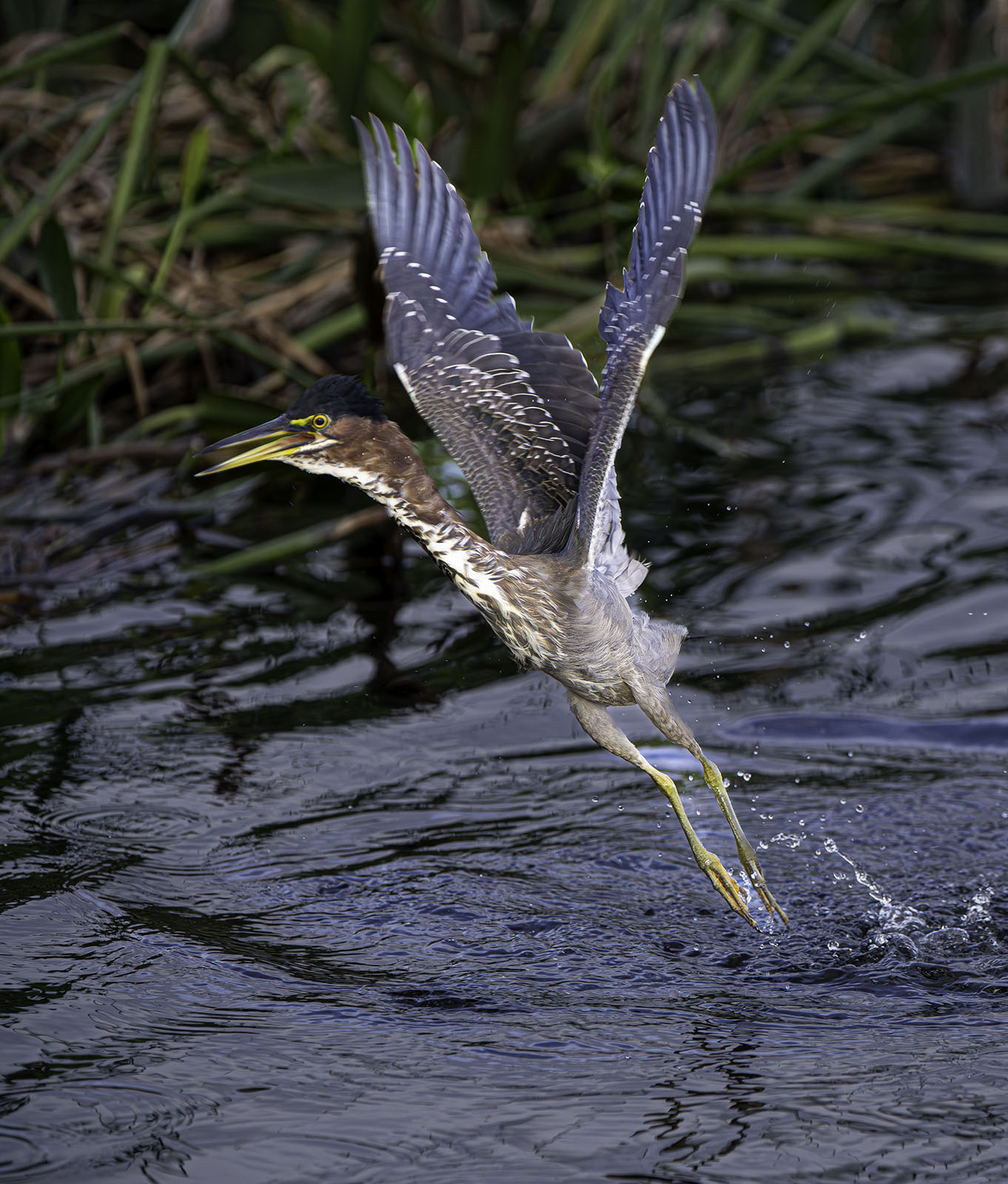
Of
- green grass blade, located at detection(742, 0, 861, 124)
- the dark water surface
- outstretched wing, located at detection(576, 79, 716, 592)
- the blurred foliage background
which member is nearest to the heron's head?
outstretched wing, located at detection(576, 79, 716, 592)

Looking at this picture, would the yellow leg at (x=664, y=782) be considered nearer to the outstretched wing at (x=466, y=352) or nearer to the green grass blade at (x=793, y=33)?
the outstretched wing at (x=466, y=352)

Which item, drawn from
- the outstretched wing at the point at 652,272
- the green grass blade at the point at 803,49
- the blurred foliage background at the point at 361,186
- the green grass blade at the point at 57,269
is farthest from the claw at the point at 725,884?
the green grass blade at the point at 803,49

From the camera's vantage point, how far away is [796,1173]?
304 cm

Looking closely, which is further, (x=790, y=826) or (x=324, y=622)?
(x=324, y=622)

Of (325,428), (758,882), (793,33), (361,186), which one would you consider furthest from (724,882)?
(793,33)

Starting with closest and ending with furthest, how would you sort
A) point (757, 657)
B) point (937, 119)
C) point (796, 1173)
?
point (796, 1173)
point (757, 657)
point (937, 119)

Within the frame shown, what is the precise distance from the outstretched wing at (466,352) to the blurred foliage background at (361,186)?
1.93m

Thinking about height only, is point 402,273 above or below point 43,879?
above

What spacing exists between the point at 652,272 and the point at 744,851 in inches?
60.4

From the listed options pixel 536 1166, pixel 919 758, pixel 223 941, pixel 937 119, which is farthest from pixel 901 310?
pixel 536 1166

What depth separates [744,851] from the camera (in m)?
4.32

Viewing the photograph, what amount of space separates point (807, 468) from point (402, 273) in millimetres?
3302

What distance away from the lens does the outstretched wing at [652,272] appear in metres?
3.86

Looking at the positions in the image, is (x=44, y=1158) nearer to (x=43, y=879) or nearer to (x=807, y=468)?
(x=43, y=879)
